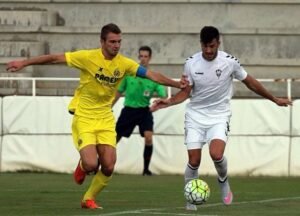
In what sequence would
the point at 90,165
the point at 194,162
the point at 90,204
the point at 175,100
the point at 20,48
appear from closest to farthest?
1. the point at 90,165
2. the point at 90,204
3. the point at 194,162
4. the point at 175,100
5. the point at 20,48

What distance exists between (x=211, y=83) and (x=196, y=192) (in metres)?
1.48

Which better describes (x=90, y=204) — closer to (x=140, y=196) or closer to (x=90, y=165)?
(x=90, y=165)

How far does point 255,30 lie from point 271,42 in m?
0.50

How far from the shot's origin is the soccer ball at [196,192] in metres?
13.9

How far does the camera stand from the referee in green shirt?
72.0 ft

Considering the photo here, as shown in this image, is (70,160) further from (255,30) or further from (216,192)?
(255,30)

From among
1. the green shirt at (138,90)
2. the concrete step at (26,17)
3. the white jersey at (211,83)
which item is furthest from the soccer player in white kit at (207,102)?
the concrete step at (26,17)

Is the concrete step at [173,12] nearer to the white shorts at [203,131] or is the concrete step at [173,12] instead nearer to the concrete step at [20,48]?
the concrete step at [20,48]

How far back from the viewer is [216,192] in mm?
17859

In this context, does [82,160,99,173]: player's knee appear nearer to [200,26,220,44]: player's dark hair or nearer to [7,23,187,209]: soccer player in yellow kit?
[7,23,187,209]: soccer player in yellow kit

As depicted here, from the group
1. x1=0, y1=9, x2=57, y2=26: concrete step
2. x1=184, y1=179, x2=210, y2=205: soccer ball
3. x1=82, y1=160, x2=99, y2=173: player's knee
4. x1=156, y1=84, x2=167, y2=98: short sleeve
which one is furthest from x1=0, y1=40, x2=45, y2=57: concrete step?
x1=184, y1=179, x2=210, y2=205: soccer ball

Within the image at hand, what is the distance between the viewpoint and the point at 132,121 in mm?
21984

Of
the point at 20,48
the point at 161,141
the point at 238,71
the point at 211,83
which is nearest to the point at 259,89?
the point at 238,71

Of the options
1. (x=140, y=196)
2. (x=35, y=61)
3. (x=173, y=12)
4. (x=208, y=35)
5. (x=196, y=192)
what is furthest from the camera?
(x=173, y=12)
